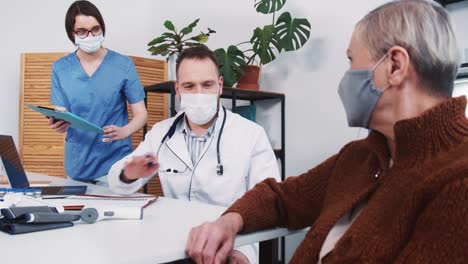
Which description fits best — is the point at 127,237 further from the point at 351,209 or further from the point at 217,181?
the point at 217,181

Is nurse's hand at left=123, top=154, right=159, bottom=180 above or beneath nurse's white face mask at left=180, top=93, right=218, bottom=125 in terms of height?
beneath

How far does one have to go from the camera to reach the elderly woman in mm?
683

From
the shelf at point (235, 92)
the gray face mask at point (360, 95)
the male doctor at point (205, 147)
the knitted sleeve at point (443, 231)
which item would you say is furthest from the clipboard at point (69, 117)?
the knitted sleeve at point (443, 231)

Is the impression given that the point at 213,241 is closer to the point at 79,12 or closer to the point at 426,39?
the point at 426,39

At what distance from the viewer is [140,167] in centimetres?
145

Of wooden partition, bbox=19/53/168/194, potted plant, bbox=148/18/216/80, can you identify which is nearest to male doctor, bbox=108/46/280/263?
potted plant, bbox=148/18/216/80

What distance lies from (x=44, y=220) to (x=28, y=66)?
2.60 m

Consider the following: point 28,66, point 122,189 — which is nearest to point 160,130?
point 122,189

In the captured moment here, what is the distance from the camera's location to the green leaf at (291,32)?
285 centimetres

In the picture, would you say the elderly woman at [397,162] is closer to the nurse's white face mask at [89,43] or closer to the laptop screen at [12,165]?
the laptop screen at [12,165]

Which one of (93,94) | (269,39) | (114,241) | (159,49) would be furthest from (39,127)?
(114,241)

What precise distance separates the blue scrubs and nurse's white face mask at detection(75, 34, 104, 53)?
8 cm

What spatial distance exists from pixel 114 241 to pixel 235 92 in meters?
2.08

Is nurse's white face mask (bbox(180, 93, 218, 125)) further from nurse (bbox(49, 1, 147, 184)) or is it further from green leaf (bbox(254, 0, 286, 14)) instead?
green leaf (bbox(254, 0, 286, 14))
